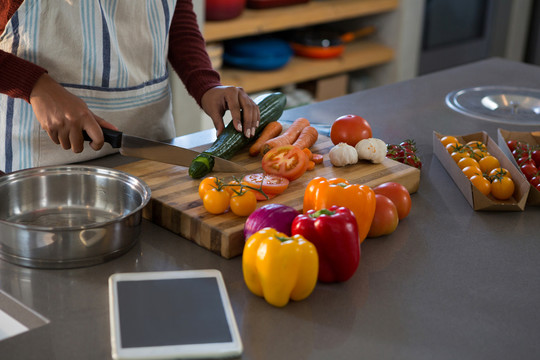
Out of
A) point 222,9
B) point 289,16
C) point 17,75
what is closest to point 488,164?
point 17,75

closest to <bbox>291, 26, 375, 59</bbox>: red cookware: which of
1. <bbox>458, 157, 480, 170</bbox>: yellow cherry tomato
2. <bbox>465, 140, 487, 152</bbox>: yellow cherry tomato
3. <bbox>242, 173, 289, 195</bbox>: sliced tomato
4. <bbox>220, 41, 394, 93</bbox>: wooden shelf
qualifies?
<bbox>220, 41, 394, 93</bbox>: wooden shelf

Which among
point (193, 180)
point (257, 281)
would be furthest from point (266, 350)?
point (193, 180)

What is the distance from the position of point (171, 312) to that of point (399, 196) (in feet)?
1.78

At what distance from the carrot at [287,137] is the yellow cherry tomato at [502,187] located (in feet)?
1.56

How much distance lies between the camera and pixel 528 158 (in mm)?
1510

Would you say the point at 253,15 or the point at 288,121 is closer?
the point at 288,121

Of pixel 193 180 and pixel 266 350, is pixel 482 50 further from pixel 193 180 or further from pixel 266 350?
pixel 266 350

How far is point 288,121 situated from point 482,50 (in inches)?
116

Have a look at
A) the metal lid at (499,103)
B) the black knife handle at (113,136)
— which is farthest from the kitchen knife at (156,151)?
the metal lid at (499,103)

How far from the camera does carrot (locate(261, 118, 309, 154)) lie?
1.57 metres

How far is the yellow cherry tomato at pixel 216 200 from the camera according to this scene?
1.23m

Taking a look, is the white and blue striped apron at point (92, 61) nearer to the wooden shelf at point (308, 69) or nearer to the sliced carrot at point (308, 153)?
the sliced carrot at point (308, 153)

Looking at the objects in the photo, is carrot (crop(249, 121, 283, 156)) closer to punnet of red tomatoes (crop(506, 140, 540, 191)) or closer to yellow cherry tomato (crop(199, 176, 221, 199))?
yellow cherry tomato (crop(199, 176, 221, 199))

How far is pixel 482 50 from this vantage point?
4.40 metres
